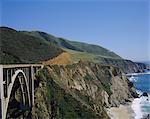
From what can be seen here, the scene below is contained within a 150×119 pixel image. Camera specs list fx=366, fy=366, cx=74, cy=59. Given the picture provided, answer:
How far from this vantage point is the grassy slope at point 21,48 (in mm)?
59375

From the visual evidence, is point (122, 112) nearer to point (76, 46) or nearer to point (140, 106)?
point (140, 106)

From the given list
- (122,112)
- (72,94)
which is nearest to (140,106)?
(122,112)

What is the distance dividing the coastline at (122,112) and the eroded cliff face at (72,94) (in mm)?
1472

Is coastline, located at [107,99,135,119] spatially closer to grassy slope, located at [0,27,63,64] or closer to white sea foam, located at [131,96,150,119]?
white sea foam, located at [131,96,150,119]

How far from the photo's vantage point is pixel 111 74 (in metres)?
71.9

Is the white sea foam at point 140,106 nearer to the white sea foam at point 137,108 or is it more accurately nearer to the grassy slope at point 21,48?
the white sea foam at point 137,108

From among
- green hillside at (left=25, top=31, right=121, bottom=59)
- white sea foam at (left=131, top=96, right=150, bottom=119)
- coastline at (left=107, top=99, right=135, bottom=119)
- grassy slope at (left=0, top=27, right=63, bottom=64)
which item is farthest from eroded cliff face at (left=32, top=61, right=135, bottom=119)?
green hillside at (left=25, top=31, right=121, bottom=59)

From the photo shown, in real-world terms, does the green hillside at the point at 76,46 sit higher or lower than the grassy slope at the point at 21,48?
higher

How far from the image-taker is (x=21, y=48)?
67.2 m

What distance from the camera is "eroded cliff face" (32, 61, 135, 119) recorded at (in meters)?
39.6

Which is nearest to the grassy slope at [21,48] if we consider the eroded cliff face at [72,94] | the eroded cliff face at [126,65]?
the eroded cliff face at [72,94]

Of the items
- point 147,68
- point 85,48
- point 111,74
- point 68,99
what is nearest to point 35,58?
point 111,74

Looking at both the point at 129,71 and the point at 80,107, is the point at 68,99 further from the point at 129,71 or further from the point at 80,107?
the point at 129,71

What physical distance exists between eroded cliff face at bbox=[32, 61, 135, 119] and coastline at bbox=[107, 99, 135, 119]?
1.47m
